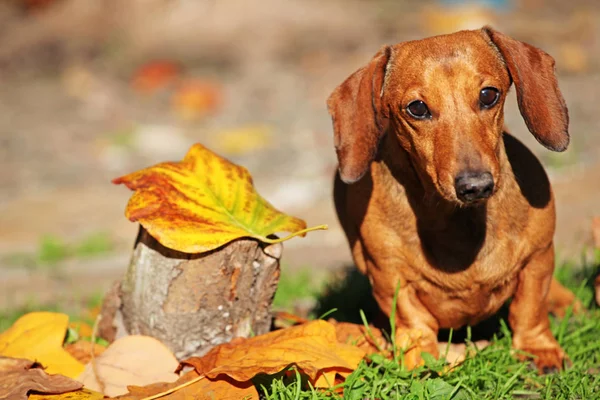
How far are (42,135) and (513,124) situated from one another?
506cm

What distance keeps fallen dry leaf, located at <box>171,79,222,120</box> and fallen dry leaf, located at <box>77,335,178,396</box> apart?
6812 mm

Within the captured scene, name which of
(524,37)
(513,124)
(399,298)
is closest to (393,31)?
(524,37)

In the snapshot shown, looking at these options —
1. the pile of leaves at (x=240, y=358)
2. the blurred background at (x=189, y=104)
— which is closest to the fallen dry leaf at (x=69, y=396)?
the pile of leaves at (x=240, y=358)

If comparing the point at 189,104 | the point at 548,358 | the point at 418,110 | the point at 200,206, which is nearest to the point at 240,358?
the point at 200,206

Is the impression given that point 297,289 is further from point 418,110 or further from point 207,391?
point 418,110

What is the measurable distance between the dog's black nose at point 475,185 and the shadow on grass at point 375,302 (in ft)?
3.47

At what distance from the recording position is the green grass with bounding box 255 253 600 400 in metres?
2.80

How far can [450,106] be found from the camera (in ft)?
8.93

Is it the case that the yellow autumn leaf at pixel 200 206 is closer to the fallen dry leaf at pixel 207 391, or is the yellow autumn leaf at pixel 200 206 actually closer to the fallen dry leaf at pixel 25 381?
the fallen dry leaf at pixel 207 391

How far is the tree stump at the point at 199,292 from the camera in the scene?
3074 millimetres

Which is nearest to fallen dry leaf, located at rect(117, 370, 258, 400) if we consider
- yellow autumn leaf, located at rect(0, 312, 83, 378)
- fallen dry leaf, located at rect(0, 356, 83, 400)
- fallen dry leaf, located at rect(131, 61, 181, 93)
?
fallen dry leaf, located at rect(0, 356, 83, 400)

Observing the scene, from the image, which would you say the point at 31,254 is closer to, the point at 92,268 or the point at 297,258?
the point at 92,268

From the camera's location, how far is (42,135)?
30.3 ft

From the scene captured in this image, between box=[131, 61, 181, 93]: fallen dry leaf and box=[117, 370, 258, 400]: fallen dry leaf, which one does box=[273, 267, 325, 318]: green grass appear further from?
box=[131, 61, 181, 93]: fallen dry leaf
